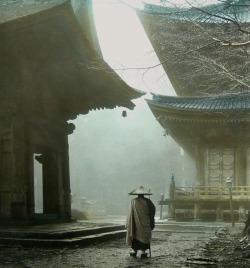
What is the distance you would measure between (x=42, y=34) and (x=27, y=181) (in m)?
3.54

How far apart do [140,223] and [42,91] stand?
210 inches

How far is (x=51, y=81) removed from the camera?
504 inches

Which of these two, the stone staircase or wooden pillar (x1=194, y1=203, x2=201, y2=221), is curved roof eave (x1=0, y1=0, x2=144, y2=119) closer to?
the stone staircase

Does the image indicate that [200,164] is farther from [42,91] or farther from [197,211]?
[42,91]

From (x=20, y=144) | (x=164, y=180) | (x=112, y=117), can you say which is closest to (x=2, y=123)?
(x=20, y=144)

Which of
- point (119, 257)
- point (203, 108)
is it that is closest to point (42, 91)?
point (119, 257)

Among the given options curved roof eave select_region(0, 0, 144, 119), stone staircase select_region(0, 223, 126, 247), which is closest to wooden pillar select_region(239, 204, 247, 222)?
curved roof eave select_region(0, 0, 144, 119)

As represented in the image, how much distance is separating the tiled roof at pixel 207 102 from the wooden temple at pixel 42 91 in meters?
9.33

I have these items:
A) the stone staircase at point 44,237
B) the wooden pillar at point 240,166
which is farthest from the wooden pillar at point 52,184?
the wooden pillar at point 240,166

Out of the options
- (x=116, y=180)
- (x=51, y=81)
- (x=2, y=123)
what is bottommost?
(x=116, y=180)

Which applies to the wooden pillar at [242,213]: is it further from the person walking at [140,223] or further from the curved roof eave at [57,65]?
the person walking at [140,223]

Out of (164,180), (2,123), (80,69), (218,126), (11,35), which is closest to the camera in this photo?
(11,35)

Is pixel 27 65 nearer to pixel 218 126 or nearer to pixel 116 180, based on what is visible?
pixel 218 126

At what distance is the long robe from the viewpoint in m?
9.12
